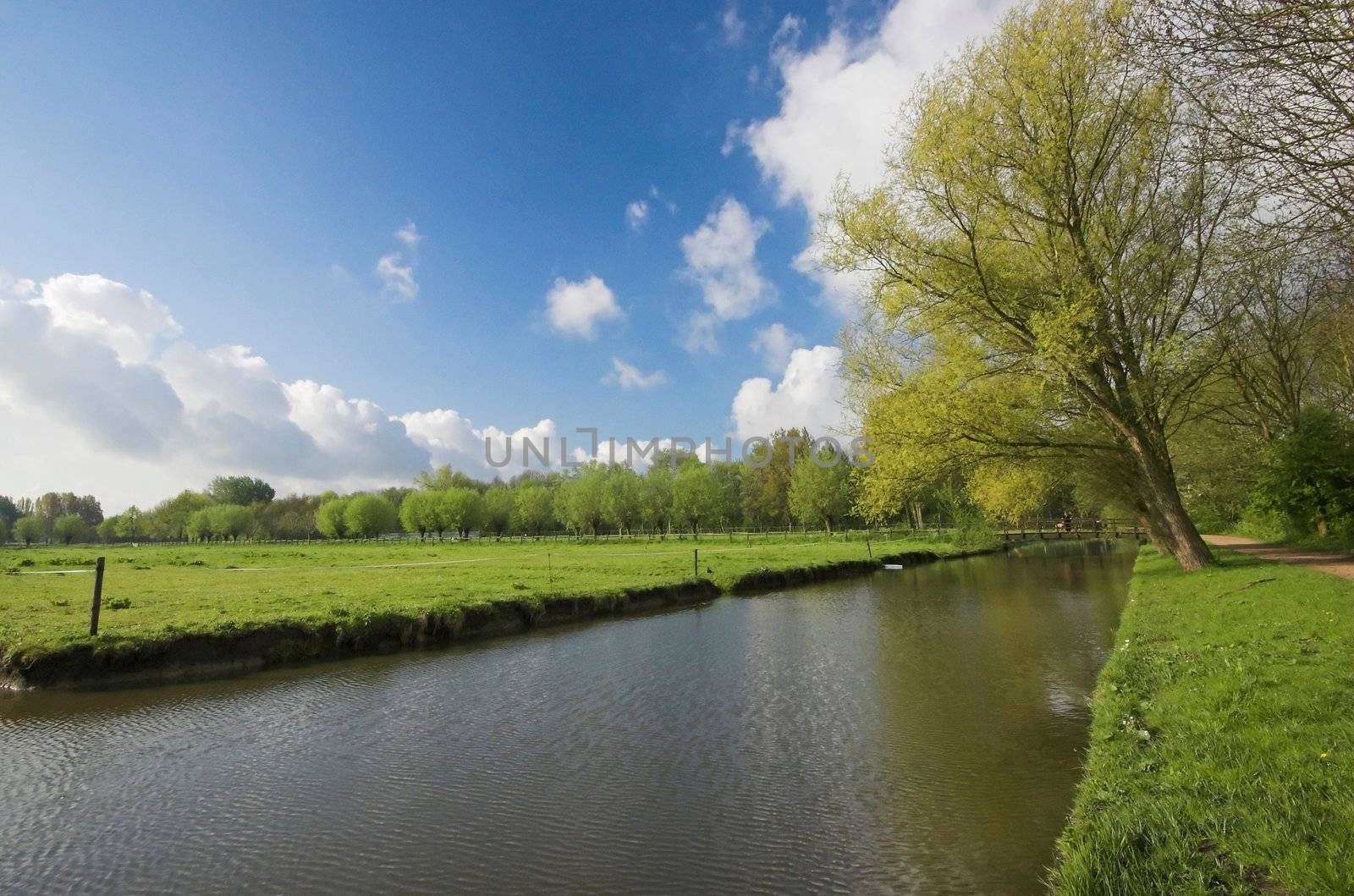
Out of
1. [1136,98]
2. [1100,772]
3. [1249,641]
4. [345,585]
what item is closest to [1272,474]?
[1136,98]

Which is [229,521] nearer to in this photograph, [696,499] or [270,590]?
[696,499]

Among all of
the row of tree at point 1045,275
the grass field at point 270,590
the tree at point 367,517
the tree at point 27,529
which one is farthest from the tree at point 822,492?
the tree at point 27,529

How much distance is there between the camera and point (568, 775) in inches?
289

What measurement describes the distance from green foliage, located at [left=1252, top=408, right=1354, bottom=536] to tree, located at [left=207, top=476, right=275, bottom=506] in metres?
167

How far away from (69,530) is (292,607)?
15605 centimetres

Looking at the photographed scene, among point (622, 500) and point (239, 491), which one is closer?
point (622, 500)

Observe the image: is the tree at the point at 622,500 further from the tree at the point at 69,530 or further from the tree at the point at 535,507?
the tree at the point at 69,530

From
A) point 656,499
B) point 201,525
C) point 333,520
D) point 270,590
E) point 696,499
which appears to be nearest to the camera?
point 270,590

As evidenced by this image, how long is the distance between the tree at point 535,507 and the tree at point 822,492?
134 feet

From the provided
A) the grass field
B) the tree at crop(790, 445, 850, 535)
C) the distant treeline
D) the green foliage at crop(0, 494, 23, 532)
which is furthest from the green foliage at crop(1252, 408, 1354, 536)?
the green foliage at crop(0, 494, 23, 532)

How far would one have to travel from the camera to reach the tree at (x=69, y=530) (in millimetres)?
127438

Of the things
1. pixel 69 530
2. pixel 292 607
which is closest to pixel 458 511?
pixel 292 607

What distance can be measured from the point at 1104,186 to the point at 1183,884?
57.2 ft

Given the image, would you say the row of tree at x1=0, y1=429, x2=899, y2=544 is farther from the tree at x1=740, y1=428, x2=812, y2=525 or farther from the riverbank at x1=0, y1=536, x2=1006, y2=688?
the riverbank at x1=0, y1=536, x2=1006, y2=688
